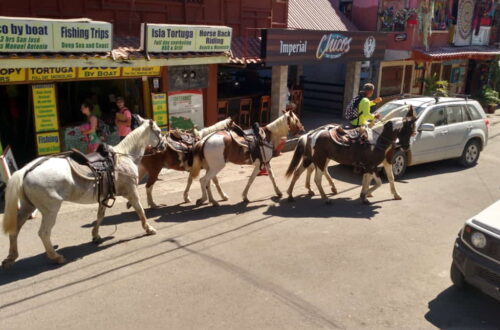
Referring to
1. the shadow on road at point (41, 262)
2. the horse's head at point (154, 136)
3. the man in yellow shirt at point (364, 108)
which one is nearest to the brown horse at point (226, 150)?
the horse's head at point (154, 136)

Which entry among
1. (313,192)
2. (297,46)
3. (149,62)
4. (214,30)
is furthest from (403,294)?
(297,46)

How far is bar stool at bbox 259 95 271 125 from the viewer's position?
15.9 metres

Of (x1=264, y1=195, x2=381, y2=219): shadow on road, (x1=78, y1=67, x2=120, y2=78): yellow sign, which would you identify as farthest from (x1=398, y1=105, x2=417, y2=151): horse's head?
(x1=78, y1=67, x2=120, y2=78): yellow sign

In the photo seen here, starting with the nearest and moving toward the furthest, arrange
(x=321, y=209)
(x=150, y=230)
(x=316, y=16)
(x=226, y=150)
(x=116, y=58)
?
(x=150, y=230) < (x=226, y=150) < (x=321, y=209) < (x=116, y=58) < (x=316, y=16)

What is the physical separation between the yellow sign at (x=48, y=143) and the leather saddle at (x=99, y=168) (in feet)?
14.3

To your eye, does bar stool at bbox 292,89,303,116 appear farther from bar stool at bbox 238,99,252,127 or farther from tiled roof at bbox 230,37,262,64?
tiled roof at bbox 230,37,262,64

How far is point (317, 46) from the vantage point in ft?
49.0

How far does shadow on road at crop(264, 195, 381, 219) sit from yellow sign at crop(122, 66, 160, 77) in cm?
539

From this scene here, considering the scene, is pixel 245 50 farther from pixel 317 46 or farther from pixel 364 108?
pixel 364 108

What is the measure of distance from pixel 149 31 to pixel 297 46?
214 inches

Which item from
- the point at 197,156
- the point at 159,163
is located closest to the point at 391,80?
the point at 197,156

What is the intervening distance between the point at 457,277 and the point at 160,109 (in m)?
9.00

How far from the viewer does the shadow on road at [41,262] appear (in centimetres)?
614

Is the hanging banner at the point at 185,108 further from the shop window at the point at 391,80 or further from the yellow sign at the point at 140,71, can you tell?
the shop window at the point at 391,80
